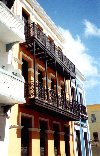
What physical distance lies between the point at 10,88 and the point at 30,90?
10.9 feet

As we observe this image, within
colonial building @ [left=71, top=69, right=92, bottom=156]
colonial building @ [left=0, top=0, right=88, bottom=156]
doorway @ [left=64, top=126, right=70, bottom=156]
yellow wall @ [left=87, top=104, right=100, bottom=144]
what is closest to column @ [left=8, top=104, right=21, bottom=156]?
colonial building @ [left=0, top=0, right=88, bottom=156]

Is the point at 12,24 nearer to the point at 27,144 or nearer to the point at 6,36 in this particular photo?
the point at 6,36

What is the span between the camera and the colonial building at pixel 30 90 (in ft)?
31.9

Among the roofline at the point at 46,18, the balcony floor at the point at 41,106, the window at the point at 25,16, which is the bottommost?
the balcony floor at the point at 41,106

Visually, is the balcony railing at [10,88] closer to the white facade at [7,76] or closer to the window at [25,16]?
the white facade at [7,76]

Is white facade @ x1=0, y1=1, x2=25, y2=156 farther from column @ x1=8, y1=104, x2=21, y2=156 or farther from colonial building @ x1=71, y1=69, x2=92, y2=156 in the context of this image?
colonial building @ x1=71, y1=69, x2=92, y2=156

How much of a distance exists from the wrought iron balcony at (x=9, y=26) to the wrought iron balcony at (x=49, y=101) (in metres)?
2.42

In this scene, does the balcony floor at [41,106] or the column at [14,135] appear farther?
the balcony floor at [41,106]

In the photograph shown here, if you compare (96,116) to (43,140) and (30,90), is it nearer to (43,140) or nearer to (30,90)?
(43,140)

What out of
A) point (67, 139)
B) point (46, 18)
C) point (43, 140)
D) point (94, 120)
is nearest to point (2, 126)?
point (43, 140)

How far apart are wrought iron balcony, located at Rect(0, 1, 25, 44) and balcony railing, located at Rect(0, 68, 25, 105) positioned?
185 centimetres

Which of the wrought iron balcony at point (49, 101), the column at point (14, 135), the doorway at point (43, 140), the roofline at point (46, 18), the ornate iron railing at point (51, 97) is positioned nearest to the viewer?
the column at point (14, 135)

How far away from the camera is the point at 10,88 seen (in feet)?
29.7

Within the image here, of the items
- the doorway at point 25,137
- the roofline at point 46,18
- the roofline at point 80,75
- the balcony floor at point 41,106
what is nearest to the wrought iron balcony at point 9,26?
the balcony floor at point 41,106
